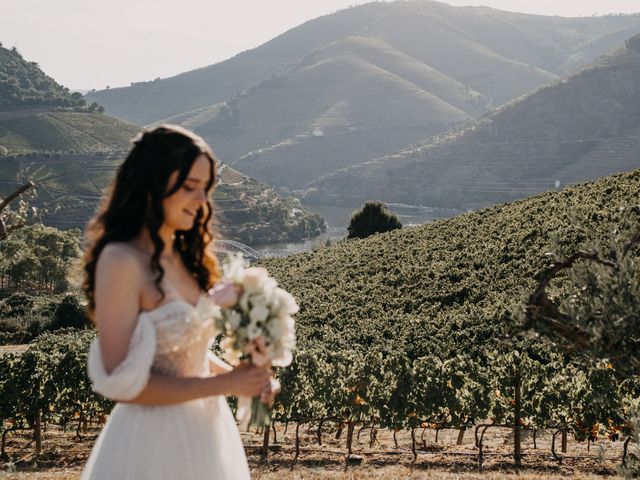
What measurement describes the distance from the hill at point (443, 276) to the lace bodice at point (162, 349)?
50.5 ft

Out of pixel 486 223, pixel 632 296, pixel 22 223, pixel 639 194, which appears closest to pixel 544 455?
pixel 632 296

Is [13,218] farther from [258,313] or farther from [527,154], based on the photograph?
[527,154]

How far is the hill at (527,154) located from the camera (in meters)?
169

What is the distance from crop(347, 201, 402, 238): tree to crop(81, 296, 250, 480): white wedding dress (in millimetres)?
49801

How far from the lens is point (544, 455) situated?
1053 centimetres

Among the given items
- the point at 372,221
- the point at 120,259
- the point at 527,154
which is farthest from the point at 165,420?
the point at 527,154

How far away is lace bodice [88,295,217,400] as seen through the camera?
2736mm

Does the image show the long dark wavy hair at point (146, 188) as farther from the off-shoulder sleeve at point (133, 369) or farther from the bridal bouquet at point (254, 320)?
the bridal bouquet at point (254, 320)

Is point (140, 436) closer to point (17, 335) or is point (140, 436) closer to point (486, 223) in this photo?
point (486, 223)

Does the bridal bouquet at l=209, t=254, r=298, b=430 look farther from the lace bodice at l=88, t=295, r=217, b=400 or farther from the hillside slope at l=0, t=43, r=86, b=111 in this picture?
the hillside slope at l=0, t=43, r=86, b=111

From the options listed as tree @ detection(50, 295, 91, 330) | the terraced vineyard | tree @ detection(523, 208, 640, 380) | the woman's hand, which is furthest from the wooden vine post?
tree @ detection(50, 295, 91, 330)

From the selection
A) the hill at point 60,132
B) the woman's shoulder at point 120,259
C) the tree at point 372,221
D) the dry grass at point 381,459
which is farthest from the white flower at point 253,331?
the hill at point 60,132

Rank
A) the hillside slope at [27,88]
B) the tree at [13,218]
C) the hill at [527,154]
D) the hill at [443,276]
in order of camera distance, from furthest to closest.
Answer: the hill at [527,154] → the hillside slope at [27,88] → the hill at [443,276] → the tree at [13,218]

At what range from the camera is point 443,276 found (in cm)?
2720
